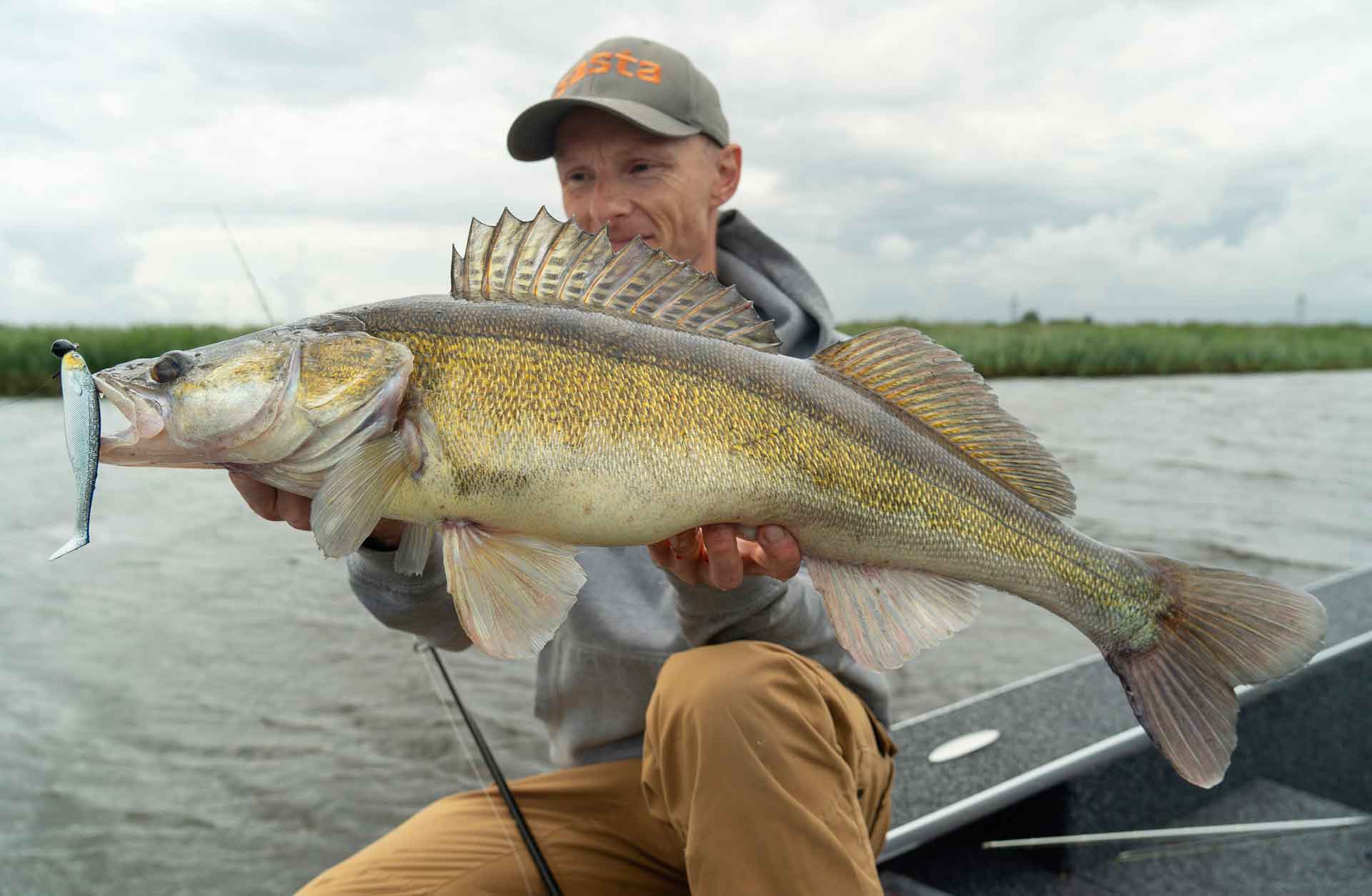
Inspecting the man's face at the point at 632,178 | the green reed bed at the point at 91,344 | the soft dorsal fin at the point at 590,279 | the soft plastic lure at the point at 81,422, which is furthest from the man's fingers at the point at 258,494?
the green reed bed at the point at 91,344

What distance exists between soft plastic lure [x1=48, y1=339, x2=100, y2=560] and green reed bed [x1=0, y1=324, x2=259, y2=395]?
10702mm

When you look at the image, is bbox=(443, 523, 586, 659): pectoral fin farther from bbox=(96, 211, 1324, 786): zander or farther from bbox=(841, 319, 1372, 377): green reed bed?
bbox=(841, 319, 1372, 377): green reed bed

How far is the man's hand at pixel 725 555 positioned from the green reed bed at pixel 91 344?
10.5 m

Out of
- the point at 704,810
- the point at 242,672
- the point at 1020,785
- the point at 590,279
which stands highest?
the point at 590,279

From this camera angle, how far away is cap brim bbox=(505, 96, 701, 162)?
112 inches

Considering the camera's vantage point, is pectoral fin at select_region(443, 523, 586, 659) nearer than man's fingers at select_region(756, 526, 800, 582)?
Yes

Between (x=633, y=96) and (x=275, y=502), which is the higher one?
(x=633, y=96)

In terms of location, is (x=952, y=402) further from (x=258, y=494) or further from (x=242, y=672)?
(x=242, y=672)

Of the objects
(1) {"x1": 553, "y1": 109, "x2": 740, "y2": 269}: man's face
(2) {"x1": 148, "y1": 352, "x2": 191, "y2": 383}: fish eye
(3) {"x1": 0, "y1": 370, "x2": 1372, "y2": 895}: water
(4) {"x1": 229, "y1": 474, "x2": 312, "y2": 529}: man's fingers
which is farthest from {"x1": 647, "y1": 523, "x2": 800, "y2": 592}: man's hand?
(3) {"x1": 0, "y1": 370, "x2": 1372, "y2": 895}: water

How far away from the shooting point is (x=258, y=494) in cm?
189

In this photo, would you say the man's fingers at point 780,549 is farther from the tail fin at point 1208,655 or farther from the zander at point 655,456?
the tail fin at point 1208,655

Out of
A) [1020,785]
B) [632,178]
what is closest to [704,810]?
[1020,785]

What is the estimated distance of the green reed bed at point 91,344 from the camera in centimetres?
1251

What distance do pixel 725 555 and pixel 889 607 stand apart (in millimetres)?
361
